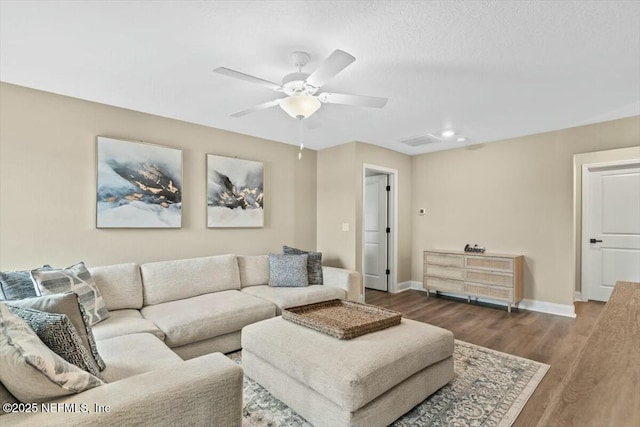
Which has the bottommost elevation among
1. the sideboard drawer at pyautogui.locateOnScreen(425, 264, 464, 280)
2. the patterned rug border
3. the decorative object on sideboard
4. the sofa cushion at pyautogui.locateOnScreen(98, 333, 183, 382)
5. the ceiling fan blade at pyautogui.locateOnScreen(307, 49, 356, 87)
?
the patterned rug border

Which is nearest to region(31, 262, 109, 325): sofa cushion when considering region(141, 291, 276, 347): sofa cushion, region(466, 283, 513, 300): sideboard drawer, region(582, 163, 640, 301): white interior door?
region(141, 291, 276, 347): sofa cushion

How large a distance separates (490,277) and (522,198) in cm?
119

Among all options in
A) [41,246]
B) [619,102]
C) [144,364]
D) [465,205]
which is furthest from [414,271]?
[41,246]

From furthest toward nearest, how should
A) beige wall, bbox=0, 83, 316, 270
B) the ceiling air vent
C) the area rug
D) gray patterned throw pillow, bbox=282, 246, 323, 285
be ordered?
the ceiling air vent → gray patterned throw pillow, bbox=282, 246, 323, 285 → beige wall, bbox=0, 83, 316, 270 → the area rug

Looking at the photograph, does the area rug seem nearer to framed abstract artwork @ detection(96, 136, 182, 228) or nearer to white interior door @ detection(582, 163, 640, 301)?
framed abstract artwork @ detection(96, 136, 182, 228)

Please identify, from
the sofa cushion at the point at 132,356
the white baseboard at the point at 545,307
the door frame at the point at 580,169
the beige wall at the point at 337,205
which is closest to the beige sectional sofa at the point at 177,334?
the sofa cushion at the point at 132,356

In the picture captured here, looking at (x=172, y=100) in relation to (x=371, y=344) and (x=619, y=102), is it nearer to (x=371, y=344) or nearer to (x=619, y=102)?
(x=371, y=344)

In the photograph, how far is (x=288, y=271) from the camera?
3.75 metres

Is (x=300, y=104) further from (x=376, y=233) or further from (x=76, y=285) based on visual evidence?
(x=376, y=233)

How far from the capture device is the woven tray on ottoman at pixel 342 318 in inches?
82.1

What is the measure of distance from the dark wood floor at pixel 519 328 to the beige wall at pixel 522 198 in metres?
0.52

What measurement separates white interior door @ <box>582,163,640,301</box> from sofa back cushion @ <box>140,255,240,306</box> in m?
4.81

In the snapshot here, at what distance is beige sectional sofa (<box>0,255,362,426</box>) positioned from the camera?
1.20 m

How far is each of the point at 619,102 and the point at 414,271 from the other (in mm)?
3518
